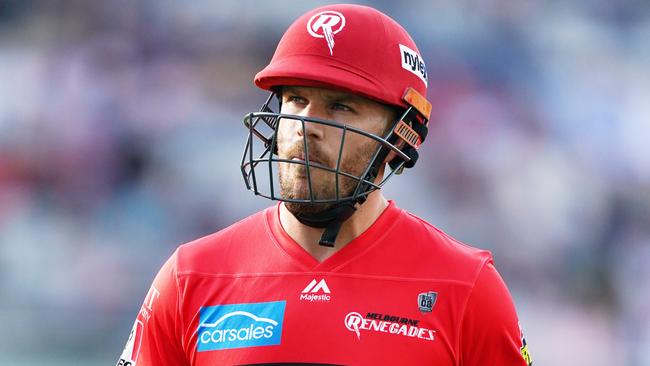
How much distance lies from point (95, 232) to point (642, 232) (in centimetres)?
320

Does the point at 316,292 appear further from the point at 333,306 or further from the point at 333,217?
the point at 333,217

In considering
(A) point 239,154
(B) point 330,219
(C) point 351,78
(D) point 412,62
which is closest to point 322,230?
(B) point 330,219

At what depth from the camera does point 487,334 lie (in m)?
2.19

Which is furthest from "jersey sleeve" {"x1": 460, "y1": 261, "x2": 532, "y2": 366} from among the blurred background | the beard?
the blurred background

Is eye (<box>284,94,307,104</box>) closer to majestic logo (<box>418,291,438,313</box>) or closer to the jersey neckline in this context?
the jersey neckline

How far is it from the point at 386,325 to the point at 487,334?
239mm

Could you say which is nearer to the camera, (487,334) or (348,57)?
(487,334)

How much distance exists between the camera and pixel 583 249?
17.8 feet

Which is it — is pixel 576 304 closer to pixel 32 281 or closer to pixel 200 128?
pixel 200 128

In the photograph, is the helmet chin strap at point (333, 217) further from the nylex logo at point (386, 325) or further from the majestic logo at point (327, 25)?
the majestic logo at point (327, 25)

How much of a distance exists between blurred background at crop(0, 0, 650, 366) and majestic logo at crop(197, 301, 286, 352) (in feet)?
9.89

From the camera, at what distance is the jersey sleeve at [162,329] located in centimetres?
228

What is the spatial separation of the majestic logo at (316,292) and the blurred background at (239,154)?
310 centimetres

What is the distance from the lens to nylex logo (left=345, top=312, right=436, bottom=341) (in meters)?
2.16
